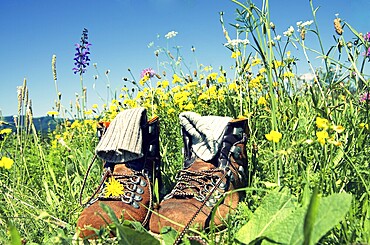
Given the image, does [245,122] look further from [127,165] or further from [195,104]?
[195,104]

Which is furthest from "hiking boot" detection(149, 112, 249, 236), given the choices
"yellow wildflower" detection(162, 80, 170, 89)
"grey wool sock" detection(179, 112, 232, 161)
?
"yellow wildflower" detection(162, 80, 170, 89)

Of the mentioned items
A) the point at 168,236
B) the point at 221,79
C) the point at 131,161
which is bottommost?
the point at 168,236

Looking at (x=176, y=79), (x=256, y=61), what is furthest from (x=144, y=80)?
(x=256, y=61)

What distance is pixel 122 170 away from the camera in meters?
1.89

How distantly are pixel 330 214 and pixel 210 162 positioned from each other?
0.99m

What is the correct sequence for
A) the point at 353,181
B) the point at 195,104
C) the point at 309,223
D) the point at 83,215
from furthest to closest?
the point at 195,104 → the point at 83,215 → the point at 353,181 → the point at 309,223

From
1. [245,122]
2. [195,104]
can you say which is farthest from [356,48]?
[195,104]

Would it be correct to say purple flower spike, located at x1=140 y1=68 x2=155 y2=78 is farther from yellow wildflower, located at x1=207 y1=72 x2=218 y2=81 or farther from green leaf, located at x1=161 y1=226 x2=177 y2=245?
green leaf, located at x1=161 y1=226 x2=177 y2=245

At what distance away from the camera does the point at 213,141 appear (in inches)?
71.4

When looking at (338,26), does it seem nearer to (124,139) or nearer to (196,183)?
(196,183)

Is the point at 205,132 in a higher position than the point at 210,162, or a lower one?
higher

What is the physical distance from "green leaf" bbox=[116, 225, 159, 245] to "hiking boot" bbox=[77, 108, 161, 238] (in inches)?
30.9

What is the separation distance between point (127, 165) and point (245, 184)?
482 millimetres

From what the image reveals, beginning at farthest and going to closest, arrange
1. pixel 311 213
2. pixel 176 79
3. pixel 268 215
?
pixel 176 79, pixel 268 215, pixel 311 213
